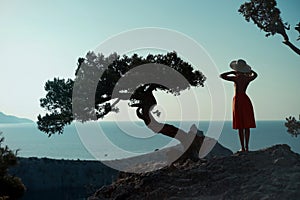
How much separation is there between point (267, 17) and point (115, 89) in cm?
497

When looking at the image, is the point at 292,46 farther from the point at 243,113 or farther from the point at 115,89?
the point at 115,89

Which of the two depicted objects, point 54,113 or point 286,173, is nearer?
point 286,173

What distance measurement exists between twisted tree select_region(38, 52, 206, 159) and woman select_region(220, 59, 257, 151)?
13.0 feet

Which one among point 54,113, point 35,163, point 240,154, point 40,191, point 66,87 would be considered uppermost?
point 66,87

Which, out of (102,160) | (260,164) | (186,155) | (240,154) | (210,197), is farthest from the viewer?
(102,160)

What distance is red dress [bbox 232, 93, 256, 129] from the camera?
328 inches

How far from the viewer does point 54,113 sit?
1323 cm

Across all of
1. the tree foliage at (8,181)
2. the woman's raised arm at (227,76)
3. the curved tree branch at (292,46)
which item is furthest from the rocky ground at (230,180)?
the tree foliage at (8,181)

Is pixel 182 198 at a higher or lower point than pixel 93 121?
lower

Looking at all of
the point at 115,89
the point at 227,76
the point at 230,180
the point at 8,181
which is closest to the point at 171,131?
the point at 115,89

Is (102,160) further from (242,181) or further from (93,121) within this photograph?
(242,181)

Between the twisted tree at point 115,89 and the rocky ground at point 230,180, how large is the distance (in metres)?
4.26

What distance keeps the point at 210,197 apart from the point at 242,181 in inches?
26.7

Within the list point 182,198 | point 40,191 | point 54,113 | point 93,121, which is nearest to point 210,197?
point 182,198
